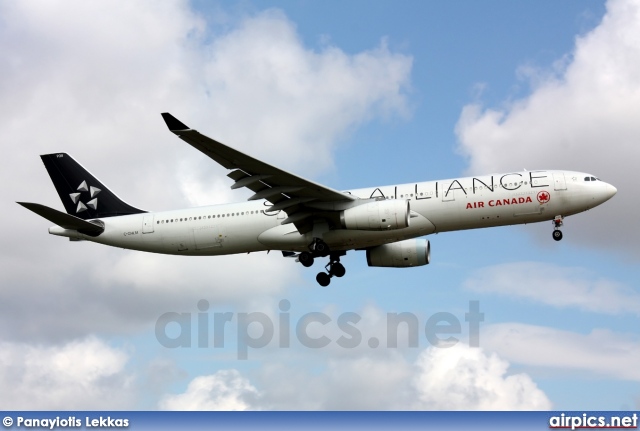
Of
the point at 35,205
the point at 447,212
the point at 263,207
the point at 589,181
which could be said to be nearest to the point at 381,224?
the point at 447,212

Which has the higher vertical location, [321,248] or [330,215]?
[330,215]

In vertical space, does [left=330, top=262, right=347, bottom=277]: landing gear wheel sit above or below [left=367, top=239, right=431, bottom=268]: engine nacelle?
below

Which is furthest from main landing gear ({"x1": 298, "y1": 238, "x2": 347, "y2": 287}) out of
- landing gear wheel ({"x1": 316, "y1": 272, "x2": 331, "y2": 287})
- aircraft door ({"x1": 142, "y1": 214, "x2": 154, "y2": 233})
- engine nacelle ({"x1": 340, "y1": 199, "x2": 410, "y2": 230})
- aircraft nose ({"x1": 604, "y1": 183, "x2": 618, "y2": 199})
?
Answer: aircraft nose ({"x1": 604, "y1": 183, "x2": 618, "y2": 199})

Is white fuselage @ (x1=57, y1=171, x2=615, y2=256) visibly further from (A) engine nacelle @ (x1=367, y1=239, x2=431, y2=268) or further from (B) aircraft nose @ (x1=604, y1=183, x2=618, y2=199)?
(A) engine nacelle @ (x1=367, y1=239, x2=431, y2=268)

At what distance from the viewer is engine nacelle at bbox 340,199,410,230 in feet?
122

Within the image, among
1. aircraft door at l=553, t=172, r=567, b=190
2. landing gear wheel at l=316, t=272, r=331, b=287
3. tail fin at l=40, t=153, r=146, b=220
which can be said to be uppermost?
tail fin at l=40, t=153, r=146, b=220

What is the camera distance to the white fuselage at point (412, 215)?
37.8m

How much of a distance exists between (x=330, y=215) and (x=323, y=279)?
4997 millimetres

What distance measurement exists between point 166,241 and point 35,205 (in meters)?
6.49

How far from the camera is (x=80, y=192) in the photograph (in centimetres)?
4641

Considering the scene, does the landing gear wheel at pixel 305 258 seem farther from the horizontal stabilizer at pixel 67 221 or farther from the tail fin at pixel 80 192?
the horizontal stabilizer at pixel 67 221

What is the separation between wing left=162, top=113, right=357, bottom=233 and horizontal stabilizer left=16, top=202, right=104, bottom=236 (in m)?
9.42

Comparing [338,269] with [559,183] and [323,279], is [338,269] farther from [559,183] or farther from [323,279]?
[559,183]

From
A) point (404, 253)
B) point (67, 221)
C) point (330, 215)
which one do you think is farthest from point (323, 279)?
point (67, 221)
